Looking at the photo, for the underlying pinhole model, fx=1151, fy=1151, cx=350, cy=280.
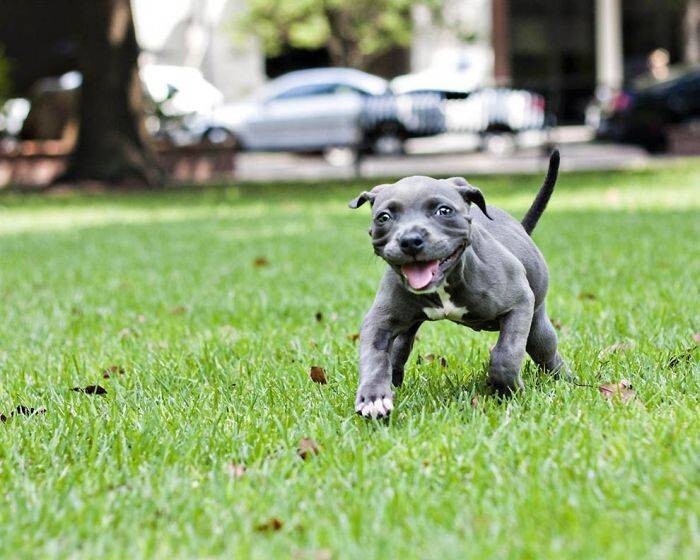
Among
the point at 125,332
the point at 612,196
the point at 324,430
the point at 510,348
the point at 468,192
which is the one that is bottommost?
the point at 612,196

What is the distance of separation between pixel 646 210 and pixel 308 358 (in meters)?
7.00

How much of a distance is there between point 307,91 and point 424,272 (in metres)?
22.0

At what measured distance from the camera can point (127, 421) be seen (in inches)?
144

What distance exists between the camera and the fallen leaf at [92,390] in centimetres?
422

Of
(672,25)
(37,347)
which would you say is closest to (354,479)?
(37,347)

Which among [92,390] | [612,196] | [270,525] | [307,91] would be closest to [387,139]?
[307,91]

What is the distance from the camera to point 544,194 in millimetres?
4180

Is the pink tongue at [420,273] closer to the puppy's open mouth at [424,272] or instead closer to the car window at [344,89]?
the puppy's open mouth at [424,272]

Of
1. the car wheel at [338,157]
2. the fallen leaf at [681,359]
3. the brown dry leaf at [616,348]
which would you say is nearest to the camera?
the fallen leaf at [681,359]

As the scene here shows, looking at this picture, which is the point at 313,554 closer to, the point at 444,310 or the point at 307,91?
the point at 444,310

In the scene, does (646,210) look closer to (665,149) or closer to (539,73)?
(665,149)

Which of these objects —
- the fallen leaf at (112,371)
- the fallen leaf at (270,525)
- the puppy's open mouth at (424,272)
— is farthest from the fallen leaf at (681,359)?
the fallen leaf at (112,371)

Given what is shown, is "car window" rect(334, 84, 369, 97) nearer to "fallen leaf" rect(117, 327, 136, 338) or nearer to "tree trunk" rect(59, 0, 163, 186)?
"tree trunk" rect(59, 0, 163, 186)

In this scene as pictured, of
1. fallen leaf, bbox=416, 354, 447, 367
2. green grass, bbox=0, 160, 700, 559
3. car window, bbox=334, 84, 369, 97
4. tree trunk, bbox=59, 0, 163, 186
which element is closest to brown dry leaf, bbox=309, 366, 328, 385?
green grass, bbox=0, 160, 700, 559
